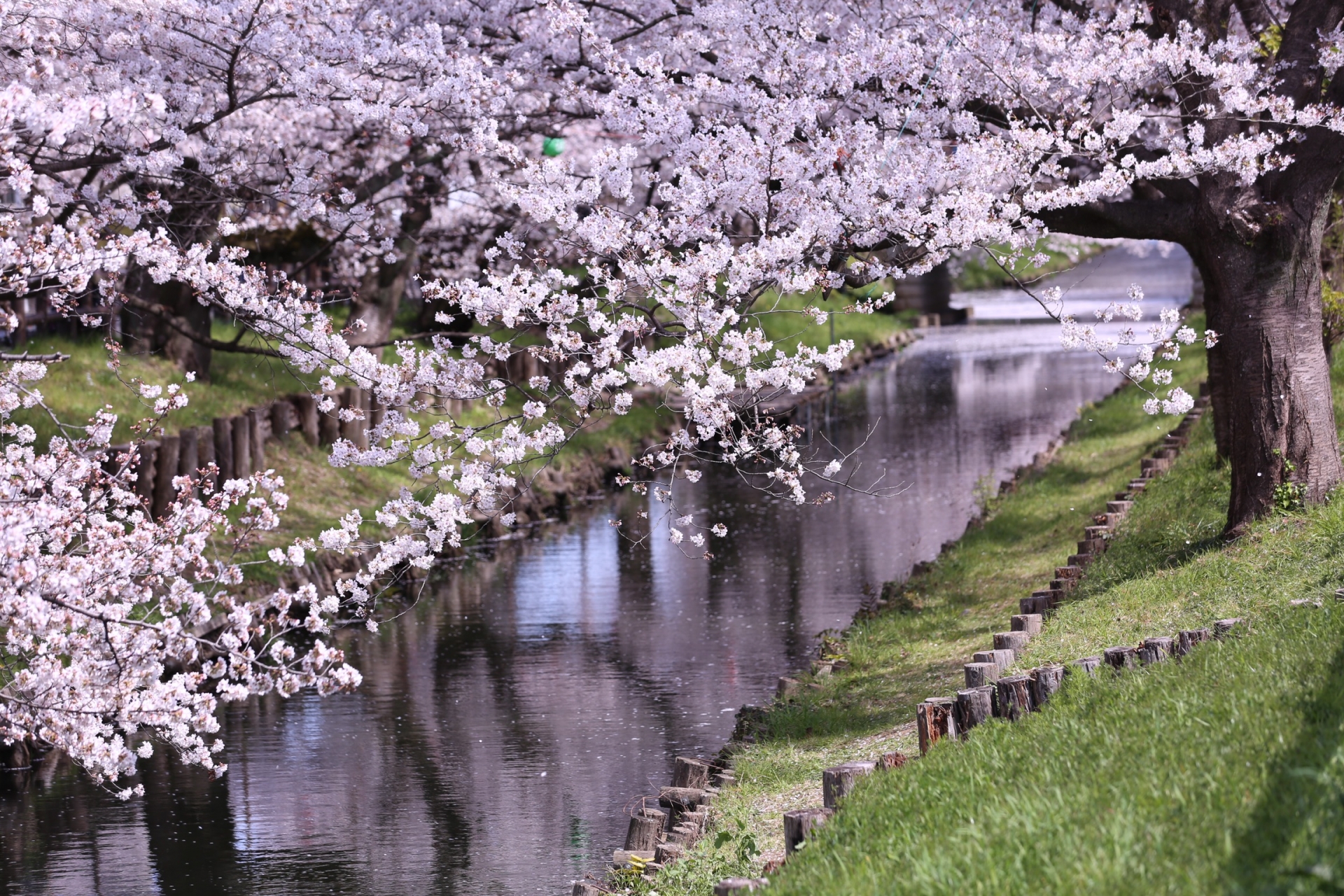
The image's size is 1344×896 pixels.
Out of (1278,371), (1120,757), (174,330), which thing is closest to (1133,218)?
(1278,371)

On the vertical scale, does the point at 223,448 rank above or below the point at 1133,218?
below

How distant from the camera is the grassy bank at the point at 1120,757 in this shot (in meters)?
4.82

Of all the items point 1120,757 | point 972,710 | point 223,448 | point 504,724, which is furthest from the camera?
point 223,448

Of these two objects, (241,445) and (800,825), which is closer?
(800,825)

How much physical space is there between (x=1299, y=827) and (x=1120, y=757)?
121 centimetres

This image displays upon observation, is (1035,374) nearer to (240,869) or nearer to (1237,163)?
(1237,163)

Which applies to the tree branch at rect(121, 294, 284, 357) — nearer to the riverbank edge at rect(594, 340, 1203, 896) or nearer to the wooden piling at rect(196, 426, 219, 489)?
the wooden piling at rect(196, 426, 219, 489)

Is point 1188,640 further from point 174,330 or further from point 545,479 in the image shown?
point 174,330

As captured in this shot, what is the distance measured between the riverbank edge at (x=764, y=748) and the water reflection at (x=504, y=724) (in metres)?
0.86

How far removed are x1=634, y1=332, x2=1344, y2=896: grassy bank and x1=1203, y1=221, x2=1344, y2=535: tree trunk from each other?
50 centimetres

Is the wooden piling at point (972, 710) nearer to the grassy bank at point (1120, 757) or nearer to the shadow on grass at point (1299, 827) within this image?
the grassy bank at point (1120, 757)

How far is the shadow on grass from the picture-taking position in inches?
173

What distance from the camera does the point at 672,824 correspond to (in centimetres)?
879

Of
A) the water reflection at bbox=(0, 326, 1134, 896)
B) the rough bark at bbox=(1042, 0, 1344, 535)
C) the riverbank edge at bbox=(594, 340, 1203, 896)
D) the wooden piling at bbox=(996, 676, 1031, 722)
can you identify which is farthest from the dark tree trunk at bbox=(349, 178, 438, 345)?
the wooden piling at bbox=(996, 676, 1031, 722)
